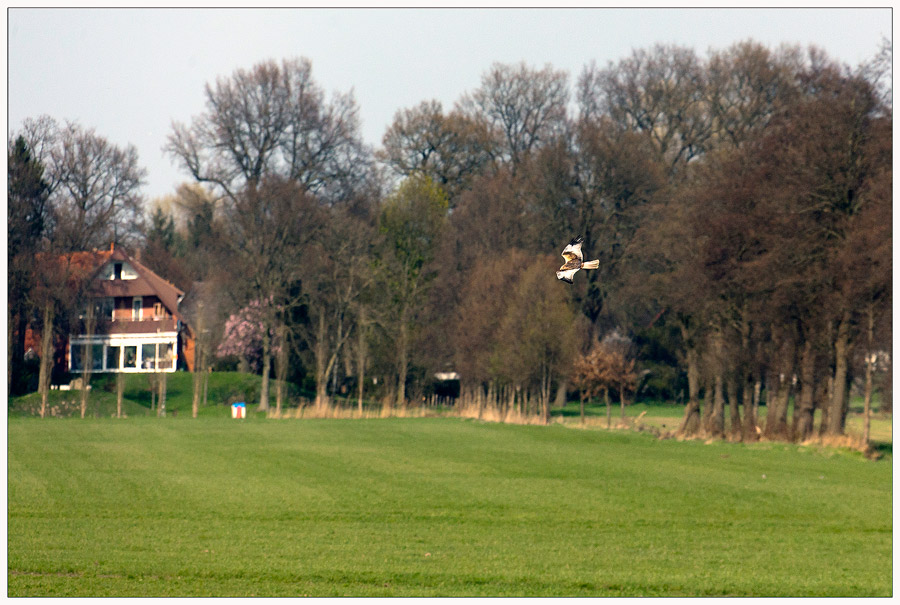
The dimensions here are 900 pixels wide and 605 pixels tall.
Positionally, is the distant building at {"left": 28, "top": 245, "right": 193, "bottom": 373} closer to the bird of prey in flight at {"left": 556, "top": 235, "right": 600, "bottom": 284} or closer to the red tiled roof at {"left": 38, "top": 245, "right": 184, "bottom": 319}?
the red tiled roof at {"left": 38, "top": 245, "right": 184, "bottom": 319}

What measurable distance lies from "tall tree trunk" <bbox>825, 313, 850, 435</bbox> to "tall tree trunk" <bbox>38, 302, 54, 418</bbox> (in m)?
35.3

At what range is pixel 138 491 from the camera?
25.5 meters

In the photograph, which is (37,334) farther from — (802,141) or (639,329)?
(802,141)

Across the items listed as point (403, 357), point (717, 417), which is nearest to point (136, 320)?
point (403, 357)

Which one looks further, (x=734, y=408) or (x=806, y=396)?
(x=734, y=408)

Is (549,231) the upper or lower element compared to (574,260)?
upper

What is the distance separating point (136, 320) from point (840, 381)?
49.1m

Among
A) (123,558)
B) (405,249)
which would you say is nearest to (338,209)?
(405,249)

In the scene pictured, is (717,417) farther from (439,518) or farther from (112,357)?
Answer: (112,357)

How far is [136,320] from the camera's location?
7106 cm

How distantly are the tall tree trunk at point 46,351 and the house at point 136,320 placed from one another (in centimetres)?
1120

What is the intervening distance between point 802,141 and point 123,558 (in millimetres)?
25935

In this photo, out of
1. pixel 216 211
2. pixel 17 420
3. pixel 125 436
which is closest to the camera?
pixel 125 436

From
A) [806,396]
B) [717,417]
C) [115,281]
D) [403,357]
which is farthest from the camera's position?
[115,281]
